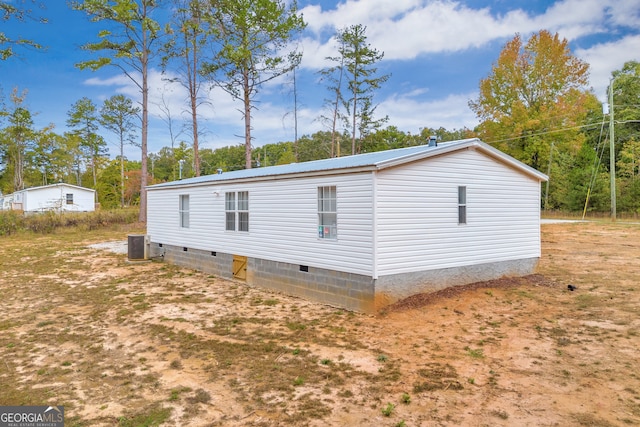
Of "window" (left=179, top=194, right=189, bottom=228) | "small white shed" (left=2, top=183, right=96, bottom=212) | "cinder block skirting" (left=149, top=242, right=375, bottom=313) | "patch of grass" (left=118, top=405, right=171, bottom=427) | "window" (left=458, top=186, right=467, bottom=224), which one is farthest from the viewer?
"small white shed" (left=2, top=183, right=96, bottom=212)

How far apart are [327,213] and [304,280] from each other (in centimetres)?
171

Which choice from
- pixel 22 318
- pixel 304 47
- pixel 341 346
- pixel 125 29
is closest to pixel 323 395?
pixel 341 346

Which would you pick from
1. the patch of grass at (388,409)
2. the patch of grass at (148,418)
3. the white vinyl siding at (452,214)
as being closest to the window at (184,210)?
the white vinyl siding at (452,214)

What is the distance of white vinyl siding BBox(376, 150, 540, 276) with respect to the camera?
7.66 metres

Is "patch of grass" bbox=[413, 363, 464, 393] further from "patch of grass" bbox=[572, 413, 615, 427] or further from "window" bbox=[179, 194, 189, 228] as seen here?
"window" bbox=[179, 194, 189, 228]

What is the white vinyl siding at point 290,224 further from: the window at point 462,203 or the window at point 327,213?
the window at point 462,203

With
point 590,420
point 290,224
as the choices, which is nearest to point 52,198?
point 290,224

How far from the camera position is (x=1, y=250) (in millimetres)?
17703

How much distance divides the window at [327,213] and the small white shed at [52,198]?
3342 centimetres

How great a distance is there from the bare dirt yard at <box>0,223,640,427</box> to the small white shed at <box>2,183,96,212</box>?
30900mm

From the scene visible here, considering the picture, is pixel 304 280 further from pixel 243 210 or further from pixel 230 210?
pixel 230 210

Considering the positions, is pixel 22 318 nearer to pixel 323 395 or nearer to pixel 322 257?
pixel 322 257

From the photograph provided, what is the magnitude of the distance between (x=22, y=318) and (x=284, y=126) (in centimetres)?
2289

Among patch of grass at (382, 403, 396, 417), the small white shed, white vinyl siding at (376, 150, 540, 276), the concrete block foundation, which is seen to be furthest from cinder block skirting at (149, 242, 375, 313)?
the small white shed
